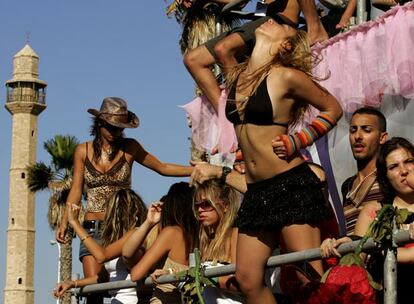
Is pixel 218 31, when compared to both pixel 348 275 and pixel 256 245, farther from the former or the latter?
pixel 348 275

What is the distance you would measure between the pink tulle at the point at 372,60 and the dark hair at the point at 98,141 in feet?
5.38

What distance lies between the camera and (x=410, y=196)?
4941mm

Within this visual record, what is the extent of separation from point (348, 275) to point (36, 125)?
67.6m

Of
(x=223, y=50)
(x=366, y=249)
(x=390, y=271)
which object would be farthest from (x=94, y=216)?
(x=390, y=271)

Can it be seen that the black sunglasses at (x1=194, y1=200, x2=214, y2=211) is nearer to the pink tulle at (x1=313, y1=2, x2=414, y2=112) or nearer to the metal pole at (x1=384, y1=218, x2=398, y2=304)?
the pink tulle at (x1=313, y1=2, x2=414, y2=112)

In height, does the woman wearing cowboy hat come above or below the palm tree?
below

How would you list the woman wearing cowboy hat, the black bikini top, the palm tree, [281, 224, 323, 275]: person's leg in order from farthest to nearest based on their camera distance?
the palm tree < the woman wearing cowboy hat < the black bikini top < [281, 224, 323, 275]: person's leg

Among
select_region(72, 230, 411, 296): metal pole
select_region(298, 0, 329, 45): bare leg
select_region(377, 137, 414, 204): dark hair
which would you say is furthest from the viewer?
select_region(298, 0, 329, 45): bare leg

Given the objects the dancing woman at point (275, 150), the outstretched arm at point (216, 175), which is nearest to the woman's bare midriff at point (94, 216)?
the outstretched arm at point (216, 175)

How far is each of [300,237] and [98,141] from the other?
10.1ft

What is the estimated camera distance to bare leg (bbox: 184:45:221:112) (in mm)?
6508

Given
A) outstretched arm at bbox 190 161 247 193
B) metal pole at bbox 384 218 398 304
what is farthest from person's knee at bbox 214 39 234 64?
metal pole at bbox 384 218 398 304

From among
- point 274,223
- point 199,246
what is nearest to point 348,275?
point 274,223

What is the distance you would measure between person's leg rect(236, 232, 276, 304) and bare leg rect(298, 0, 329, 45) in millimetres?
2305
